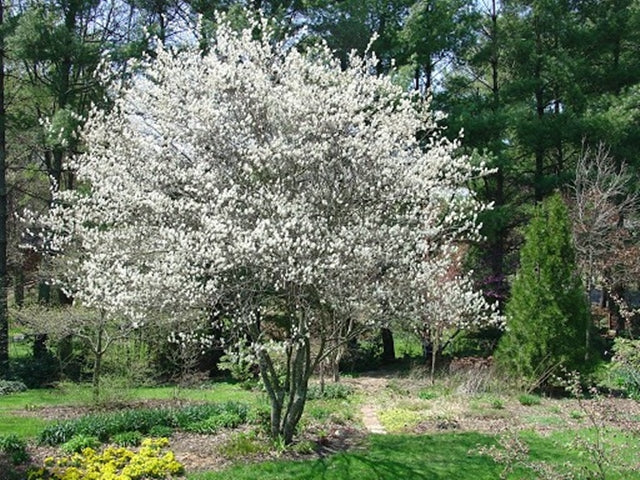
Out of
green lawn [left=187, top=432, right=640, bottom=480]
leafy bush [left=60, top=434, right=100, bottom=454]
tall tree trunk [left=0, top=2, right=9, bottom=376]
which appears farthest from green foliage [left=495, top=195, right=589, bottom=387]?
tall tree trunk [left=0, top=2, right=9, bottom=376]

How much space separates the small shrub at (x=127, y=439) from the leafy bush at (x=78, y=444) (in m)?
0.21

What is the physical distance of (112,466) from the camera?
5719mm

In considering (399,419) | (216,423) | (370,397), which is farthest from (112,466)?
(370,397)

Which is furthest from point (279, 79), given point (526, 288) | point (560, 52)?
point (560, 52)

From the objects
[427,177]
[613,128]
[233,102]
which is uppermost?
[613,128]

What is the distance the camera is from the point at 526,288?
12180mm

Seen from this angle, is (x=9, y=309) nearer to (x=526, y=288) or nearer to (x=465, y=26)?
(x=526, y=288)

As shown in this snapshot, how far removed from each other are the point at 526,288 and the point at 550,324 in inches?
35.9

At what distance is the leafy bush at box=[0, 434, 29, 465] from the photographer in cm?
595

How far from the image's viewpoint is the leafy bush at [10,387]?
12.8 m

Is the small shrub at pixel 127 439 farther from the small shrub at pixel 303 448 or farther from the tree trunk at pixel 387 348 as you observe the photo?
the tree trunk at pixel 387 348

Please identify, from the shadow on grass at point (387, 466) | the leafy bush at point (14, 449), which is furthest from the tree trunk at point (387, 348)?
the leafy bush at point (14, 449)

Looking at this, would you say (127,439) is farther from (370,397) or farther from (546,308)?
(546,308)

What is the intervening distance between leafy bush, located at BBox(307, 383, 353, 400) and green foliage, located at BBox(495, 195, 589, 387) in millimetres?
3571
